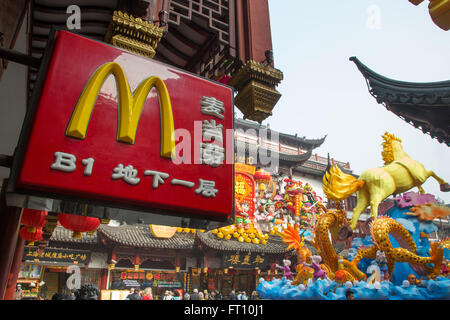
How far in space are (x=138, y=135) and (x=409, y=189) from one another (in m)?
9.86

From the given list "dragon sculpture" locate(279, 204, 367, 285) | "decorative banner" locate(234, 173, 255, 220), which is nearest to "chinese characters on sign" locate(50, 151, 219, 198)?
"dragon sculpture" locate(279, 204, 367, 285)

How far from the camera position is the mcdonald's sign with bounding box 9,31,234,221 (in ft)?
4.02

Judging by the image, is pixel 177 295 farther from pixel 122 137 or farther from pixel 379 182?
pixel 122 137

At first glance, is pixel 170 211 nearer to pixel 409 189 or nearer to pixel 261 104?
pixel 261 104

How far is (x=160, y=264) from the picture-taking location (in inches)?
629

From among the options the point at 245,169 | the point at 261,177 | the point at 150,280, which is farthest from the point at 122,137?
the point at 261,177

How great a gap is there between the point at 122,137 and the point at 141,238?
582 inches

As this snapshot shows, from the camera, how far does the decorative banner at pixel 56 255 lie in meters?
12.5

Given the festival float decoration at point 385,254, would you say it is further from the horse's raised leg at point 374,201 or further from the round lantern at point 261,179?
the round lantern at point 261,179

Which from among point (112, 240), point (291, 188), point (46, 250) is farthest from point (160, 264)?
point (291, 188)

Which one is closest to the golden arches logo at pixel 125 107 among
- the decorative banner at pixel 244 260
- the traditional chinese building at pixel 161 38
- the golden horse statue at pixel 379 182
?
the traditional chinese building at pixel 161 38

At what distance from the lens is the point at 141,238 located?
15039 millimetres

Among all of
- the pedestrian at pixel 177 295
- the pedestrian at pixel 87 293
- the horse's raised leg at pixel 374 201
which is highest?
the horse's raised leg at pixel 374 201

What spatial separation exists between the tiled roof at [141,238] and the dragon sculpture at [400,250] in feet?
32.2
